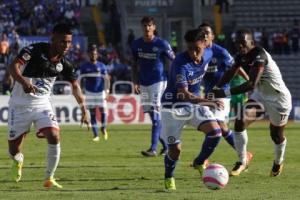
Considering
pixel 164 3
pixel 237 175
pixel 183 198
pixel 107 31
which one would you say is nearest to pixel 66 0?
pixel 107 31

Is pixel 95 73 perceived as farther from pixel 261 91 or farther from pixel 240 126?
pixel 261 91

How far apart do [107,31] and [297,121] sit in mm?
13473

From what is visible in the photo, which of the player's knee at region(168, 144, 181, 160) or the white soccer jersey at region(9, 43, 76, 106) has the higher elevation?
the white soccer jersey at region(9, 43, 76, 106)

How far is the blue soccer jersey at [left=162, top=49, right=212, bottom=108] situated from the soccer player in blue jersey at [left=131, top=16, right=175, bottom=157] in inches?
205

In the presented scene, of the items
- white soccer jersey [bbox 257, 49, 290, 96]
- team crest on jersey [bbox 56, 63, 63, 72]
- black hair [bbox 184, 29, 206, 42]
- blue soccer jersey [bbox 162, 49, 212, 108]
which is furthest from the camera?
white soccer jersey [bbox 257, 49, 290, 96]

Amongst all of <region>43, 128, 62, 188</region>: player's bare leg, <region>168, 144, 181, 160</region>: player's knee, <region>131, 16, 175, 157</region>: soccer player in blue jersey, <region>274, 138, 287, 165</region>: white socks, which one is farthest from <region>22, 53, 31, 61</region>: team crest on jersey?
<region>131, 16, 175, 157</region>: soccer player in blue jersey

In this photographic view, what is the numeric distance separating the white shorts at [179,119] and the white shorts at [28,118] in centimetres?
155

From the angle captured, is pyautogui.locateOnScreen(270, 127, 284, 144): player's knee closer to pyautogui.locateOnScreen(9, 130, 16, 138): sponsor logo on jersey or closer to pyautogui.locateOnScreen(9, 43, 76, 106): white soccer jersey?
pyautogui.locateOnScreen(9, 43, 76, 106): white soccer jersey

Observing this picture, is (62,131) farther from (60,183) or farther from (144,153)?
(60,183)

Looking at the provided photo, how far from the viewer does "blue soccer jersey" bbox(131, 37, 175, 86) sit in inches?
699

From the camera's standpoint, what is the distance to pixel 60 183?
13.1 meters

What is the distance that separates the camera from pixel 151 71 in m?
18.1

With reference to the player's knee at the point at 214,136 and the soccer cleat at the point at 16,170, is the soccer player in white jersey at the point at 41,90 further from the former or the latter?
the player's knee at the point at 214,136

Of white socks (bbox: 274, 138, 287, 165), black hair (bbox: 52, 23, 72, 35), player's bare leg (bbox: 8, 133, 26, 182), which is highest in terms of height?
black hair (bbox: 52, 23, 72, 35)
